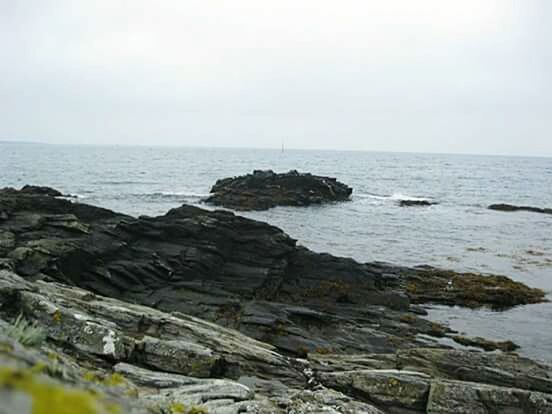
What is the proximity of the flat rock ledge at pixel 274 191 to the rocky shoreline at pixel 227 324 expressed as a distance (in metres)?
33.1

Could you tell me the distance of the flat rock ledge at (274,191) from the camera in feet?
228

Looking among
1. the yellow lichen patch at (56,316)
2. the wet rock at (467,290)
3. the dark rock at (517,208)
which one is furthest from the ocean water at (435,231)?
the yellow lichen patch at (56,316)

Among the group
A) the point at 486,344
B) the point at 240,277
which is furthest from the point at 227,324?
the point at 486,344

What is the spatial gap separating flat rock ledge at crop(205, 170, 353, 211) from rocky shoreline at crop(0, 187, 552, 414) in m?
33.1

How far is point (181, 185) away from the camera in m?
102

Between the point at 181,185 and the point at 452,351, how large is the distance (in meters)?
89.5

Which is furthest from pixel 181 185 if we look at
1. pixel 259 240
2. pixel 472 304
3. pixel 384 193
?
pixel 472 304

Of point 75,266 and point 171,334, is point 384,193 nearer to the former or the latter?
point 75,266

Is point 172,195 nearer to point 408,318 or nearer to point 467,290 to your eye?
point 467,290

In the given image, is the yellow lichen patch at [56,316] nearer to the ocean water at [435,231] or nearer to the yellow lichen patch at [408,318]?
the yellow lichen patch at [408,318]

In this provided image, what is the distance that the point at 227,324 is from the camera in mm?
21516

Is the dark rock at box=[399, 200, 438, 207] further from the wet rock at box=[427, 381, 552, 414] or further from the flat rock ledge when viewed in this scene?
the wet rock at box=[427, 381, 552, 414]

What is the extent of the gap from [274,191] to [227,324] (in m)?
53.5

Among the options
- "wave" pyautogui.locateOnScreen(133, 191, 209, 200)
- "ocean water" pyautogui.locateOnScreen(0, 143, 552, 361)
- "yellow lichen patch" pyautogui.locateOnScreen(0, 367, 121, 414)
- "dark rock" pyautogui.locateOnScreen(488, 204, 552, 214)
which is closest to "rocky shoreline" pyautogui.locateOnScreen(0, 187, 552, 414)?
"yellow lichen patch" pyautogui.locateOnScreen(0, 367, 121, 414)
